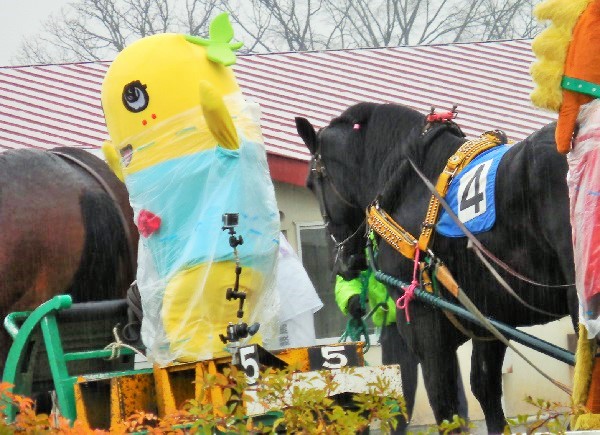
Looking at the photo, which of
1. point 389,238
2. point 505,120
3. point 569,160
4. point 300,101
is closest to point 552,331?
point 505,120

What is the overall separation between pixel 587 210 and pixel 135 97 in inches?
102

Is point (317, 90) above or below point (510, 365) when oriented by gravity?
above

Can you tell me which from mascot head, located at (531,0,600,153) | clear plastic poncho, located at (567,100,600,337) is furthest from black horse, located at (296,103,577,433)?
mascot head, located at (531,0,600,153)

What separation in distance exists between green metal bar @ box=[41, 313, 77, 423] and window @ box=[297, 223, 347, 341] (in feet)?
16.4

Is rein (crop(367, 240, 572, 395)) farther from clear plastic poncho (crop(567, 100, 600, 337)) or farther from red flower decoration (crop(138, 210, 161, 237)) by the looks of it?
red flower decoration (crop(138, 210, 161, 237))

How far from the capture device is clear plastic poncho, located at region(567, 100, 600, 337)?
4.53 metres

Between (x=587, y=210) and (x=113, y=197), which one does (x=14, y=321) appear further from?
(x=587, y=210)

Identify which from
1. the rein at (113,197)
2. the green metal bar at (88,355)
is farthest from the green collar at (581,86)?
the rein at (113,197)

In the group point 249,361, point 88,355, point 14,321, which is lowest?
point 249,361

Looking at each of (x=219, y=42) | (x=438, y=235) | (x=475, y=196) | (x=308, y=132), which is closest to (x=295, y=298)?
(x=308, y=132)

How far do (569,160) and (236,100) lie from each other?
7.23 ft

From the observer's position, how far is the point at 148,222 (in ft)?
19.7

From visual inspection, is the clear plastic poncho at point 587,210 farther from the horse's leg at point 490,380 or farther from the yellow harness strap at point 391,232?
the horse's leg at point 490,380

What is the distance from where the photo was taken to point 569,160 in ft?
15.5
